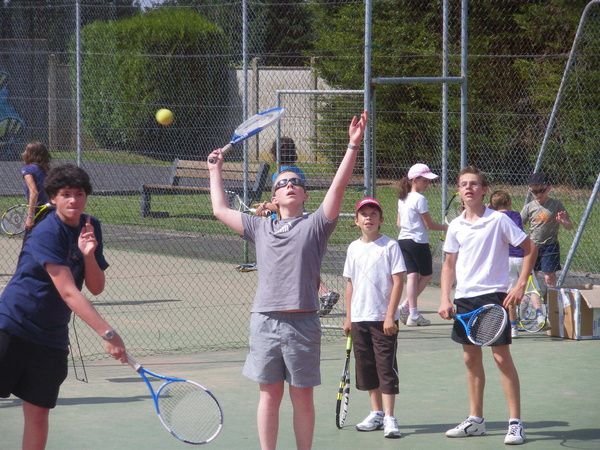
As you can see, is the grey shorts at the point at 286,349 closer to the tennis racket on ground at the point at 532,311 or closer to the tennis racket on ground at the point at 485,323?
the tennis racket on ground at the point at 485,323

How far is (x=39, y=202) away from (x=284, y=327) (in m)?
6.05

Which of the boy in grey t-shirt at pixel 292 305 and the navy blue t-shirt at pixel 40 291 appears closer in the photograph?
the navy blue t-shirt at pixel 40 291

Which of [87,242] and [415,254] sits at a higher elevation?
[87,242]

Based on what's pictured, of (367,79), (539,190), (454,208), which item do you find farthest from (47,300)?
(454,208)

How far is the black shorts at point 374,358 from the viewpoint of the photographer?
21.5ft

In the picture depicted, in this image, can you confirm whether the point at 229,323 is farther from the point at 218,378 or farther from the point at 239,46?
the point at 239,46

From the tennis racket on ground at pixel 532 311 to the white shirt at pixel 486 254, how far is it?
10.8 feet

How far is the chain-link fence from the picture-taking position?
1441 centimetres

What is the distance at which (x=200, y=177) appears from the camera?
18906 millimetres

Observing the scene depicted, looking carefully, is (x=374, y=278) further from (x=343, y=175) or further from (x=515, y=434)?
(x=343, y=175)

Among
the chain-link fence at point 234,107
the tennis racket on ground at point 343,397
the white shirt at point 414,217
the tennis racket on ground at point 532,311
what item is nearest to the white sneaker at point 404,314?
the white shirt at point 414,217

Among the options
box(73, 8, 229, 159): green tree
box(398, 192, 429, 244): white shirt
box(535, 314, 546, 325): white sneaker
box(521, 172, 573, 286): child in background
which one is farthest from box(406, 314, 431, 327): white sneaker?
box(73, 8, 229, 159): green tree

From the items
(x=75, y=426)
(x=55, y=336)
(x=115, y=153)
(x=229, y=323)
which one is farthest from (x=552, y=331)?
(x=115, y=153)

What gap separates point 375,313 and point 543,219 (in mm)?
4292
